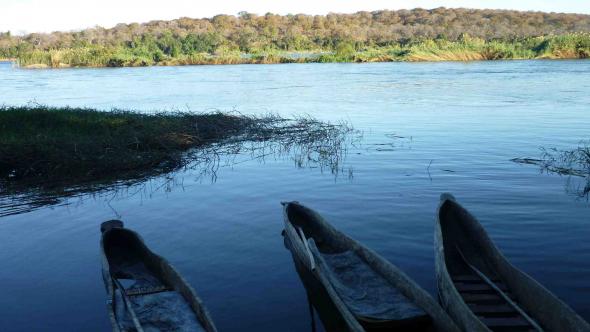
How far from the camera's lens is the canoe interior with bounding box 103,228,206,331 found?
250 inches

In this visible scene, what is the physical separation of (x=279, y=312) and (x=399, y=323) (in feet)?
6.20

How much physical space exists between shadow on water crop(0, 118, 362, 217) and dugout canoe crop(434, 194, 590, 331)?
244 inches

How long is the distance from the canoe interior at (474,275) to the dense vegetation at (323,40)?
63.6 metres

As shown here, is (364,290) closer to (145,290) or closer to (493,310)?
(493,310)

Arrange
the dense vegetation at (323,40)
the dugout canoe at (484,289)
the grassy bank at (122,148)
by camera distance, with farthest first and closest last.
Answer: the dense vegetation at (323,40), the grassy bank at (122,148), the dugout canoe at (484,289)

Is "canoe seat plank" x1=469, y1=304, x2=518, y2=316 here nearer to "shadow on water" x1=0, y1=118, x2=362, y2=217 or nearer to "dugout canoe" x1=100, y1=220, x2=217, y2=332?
"dugout canoe" x1=100, y1=220, x2=217, y2=332

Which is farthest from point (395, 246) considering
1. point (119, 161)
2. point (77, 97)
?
point (77, 97)

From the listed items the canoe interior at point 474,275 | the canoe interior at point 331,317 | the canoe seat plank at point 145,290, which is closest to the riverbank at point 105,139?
the canoe interior at point 331,317

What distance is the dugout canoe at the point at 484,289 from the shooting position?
17.9 feet

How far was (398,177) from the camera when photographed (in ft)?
45.4

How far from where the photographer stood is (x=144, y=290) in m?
7.25

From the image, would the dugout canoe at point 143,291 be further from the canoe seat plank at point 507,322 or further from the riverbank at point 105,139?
the riverbank at point 105,139

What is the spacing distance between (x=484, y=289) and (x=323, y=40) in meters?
121

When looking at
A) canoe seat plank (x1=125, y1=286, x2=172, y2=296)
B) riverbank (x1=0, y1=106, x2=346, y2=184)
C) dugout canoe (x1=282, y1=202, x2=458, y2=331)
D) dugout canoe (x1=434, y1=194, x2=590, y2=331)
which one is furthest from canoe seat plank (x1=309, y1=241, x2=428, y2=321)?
riverbank (x1=0, y1=106, x2=346, y2=184)
